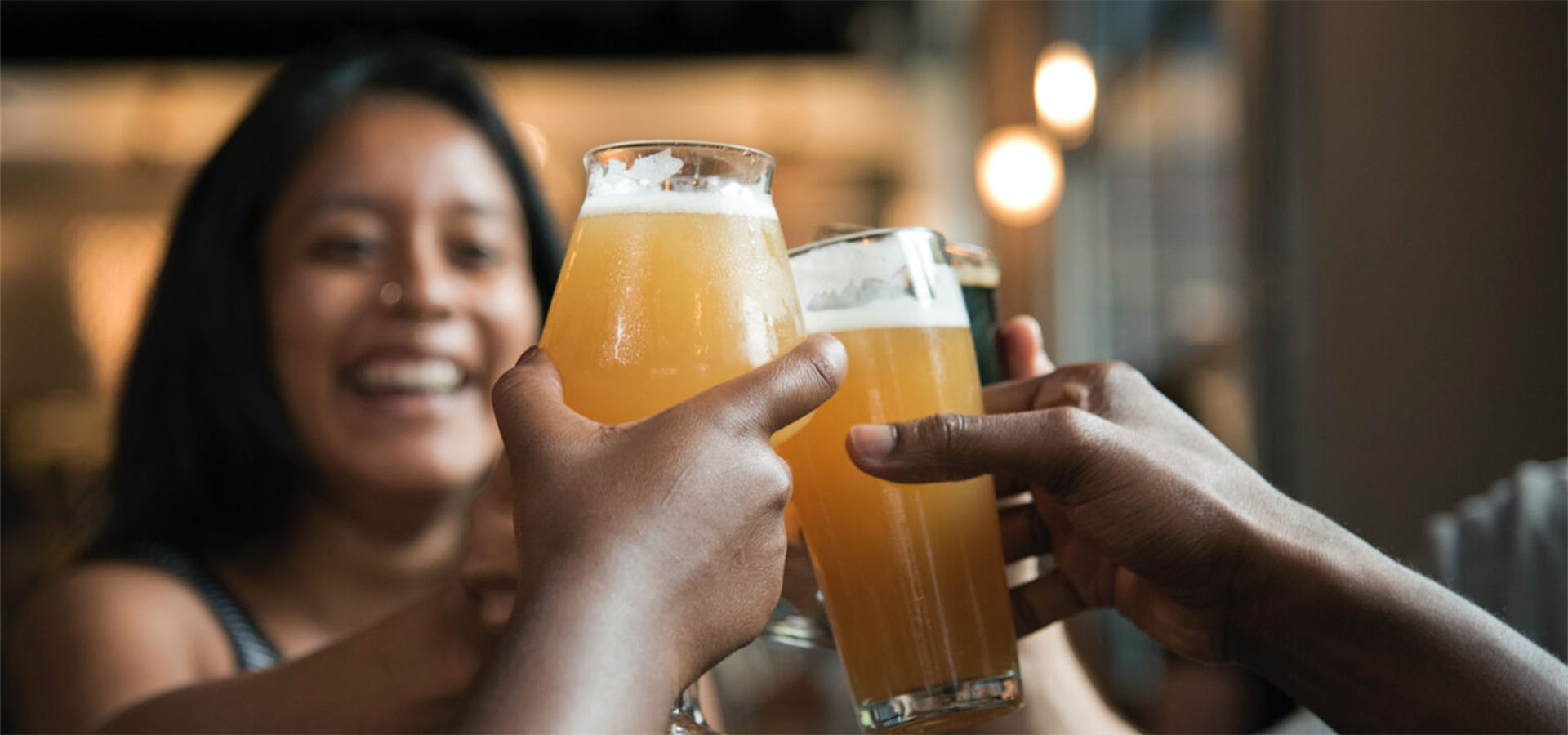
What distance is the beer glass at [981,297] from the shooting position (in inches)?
50.3

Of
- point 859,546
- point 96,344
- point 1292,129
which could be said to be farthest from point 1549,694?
point 96,344

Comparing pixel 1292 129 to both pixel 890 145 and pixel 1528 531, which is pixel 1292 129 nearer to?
pixel 1528 531

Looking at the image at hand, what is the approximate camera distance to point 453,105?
2.19 metres

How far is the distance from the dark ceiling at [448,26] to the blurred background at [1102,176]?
21 mm

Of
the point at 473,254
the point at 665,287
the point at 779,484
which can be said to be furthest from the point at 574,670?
the point at 473,254

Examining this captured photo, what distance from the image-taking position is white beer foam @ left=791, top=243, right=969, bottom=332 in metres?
1.08

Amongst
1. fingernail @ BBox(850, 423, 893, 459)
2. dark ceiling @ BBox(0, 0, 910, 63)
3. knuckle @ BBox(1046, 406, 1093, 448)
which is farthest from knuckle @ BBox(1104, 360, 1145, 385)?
dark ceiling @ BBox(0, 0, 910, 63)

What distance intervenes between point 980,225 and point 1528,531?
6.83m

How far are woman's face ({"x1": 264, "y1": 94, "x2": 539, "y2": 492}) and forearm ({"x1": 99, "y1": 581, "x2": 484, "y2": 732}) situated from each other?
0.56 metres

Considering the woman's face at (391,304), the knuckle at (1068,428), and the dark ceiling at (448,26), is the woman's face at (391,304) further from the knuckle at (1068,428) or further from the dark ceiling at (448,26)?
the dark ceiling at (448,26)

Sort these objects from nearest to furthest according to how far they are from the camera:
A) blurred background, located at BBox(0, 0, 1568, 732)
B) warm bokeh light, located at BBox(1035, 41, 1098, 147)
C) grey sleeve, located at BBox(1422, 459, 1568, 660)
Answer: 1. grey sleeve, located at BBox(1422, 459, 1568, 660)
2. blurred background, located at BBox(0, 0, 1568, 732)
3. warm bokeh light, located at BBox(1035, 41, 1098, 147)

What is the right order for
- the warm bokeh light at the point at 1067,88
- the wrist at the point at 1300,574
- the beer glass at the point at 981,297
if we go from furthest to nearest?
the warm bokeh light at the point at 1067,88 → the beer glass at the point at 981,297 → the wrist at the point at 1300,574

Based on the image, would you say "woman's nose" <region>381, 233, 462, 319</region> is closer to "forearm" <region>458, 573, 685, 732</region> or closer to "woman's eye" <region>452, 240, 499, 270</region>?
"woman's eye" <region>452, 240, 499, 270</region>

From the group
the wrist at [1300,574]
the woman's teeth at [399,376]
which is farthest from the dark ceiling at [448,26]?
the wrist at [1300,574]
